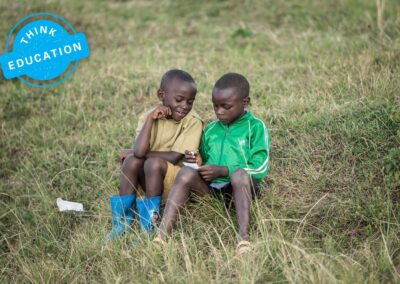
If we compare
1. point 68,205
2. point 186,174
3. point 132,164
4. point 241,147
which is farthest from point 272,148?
point 68,205

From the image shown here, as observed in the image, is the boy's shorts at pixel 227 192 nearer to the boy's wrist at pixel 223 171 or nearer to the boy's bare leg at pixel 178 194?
the boy's wrist at pixel 223 171

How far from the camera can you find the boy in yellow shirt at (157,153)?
3.61 m

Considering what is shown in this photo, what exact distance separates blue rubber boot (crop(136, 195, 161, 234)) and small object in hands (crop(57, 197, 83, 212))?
89 cm

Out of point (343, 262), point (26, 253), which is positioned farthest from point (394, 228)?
point (26, 253)

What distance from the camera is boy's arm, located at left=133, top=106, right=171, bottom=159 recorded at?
145 inches

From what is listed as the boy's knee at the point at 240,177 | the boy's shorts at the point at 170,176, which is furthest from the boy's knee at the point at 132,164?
the boy's knee at the point at 240,177

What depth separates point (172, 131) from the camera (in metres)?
3.83

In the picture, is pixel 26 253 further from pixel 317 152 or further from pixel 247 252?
pixel 317 152

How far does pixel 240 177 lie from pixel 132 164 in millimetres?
836

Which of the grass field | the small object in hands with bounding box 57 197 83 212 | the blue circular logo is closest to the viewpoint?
the grass field

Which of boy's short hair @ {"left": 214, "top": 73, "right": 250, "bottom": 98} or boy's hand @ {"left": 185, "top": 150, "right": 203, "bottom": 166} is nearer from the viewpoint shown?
boy's hand @ {"left": 185, "top": 150, "right": 203, "bottom": 166}

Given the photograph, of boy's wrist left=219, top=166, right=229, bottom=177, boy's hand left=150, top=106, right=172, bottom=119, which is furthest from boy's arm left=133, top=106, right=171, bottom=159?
boy's wrist left=219, top=166, right=229, bottom=177

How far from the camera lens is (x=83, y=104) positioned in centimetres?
584

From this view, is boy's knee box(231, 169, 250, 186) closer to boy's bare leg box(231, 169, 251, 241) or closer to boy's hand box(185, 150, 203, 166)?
boy's bare leg box(231, 169, 251, 241)
